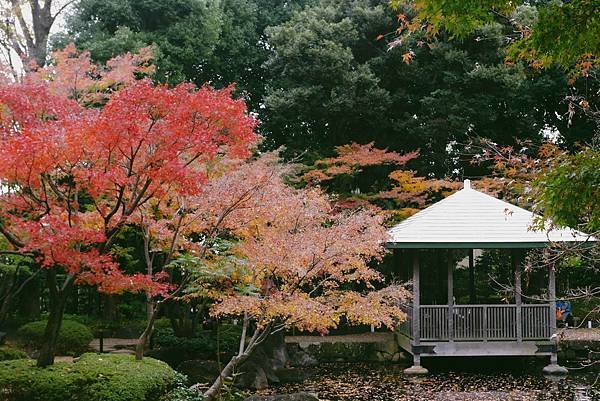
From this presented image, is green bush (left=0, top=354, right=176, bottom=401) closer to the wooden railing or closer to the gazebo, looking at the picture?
the gazebo

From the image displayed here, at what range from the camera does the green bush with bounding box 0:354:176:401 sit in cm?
860

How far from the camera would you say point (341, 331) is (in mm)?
19969

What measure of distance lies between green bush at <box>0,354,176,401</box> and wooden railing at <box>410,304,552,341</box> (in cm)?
772

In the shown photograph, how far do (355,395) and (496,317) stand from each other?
14.6 ft

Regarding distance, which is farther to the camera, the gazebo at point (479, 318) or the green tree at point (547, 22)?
the gazebo at point (479, 318)

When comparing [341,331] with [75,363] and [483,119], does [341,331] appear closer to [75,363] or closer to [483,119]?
[483,119]

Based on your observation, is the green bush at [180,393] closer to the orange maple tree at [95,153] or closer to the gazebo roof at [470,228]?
the orange maple tree at [95,153]

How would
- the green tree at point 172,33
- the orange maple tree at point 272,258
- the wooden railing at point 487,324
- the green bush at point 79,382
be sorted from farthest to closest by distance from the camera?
1. the green tree at point 172,33
2. the wooden railing at point 487,324
3. the orange maple tree at point 272,258
4. the green bush at point 79,382

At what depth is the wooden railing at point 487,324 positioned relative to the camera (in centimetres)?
1517

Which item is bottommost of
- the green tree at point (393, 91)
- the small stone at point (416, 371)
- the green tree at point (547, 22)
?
the small stone at point (416, 371)

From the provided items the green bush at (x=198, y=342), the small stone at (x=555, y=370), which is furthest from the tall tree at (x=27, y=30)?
the small stone at (x=555, y=370)

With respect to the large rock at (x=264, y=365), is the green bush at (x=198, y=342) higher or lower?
higher

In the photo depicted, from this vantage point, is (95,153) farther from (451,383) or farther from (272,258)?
(451,383)

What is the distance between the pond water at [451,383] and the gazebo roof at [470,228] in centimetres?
293
